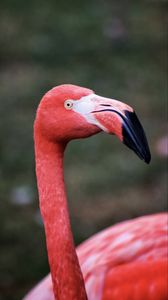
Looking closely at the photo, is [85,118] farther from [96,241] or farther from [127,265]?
[96,241]

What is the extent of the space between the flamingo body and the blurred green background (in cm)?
110

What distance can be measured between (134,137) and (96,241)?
3.81ft

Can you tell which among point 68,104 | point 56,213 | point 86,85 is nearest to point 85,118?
point 68,104

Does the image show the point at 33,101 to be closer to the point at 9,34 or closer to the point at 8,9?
the point at 9,34

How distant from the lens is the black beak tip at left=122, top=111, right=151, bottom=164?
7.53 ft

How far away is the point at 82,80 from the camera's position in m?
6.84

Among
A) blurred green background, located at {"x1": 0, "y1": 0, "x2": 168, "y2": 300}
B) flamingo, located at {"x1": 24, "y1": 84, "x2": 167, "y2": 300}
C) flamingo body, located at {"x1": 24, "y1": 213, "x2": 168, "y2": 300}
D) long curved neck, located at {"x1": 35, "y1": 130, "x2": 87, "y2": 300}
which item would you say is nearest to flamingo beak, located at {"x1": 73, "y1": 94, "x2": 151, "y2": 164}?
flamingo, located at {"x1": 24, "y1": 84, "x2": 167, "y2": 300}

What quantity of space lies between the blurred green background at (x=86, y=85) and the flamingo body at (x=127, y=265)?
3.60 ft

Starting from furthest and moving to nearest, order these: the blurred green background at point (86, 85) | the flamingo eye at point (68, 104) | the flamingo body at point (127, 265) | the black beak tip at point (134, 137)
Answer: the blurred green background at point (86, 85) < the flamingo body at point (127, 265) < the flamingo eye at point (68, 104) < the black beak tip at point (134, 137)

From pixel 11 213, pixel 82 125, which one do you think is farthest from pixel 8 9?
pixel 82 125

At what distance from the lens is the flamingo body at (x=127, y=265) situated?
3000 millimetres

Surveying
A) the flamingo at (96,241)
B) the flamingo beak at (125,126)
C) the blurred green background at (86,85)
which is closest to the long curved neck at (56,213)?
the flamingo at (96,241)

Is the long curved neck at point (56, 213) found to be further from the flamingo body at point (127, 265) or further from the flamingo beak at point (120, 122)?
the flamingo body at point (127, 265)

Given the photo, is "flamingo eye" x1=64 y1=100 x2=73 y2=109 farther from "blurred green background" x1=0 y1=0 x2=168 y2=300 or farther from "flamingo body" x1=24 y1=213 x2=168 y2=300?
"blurred green background" x1=0 y1=0 x2=168 y2=300
